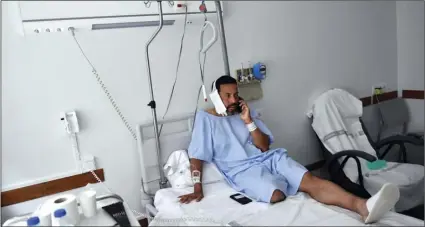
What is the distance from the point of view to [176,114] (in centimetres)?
187

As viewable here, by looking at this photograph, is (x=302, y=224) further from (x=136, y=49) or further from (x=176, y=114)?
(x=136, y=49)

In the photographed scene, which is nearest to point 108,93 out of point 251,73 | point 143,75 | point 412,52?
point 143,75

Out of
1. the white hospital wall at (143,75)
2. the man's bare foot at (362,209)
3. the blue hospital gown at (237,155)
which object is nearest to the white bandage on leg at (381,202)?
the man's bare foot at (362,209)

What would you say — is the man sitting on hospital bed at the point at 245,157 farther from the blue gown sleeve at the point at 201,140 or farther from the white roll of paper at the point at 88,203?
the white roll of paper at the point at 88,203

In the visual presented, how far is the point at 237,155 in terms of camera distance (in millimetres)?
1759

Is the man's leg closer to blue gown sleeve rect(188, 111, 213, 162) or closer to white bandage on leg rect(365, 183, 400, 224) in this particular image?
white bandage on leg rect(365, 183, 400, 224)

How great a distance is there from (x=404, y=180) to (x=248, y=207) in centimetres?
107

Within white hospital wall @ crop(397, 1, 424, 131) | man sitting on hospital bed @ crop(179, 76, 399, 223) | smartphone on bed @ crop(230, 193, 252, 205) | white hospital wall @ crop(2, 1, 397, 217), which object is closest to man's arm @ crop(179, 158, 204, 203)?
man sitting on hospital bed @ crop(179, 76, 399, 223)

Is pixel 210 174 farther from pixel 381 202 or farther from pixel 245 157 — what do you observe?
pixel 381 202

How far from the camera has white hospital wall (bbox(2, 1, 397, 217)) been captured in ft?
4.89

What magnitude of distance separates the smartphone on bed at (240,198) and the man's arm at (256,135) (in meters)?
0.31

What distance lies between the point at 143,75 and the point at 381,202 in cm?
120

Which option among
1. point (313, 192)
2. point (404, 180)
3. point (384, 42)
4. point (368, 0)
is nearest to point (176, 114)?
point (313, 192)

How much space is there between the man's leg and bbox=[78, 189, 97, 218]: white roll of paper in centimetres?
91
